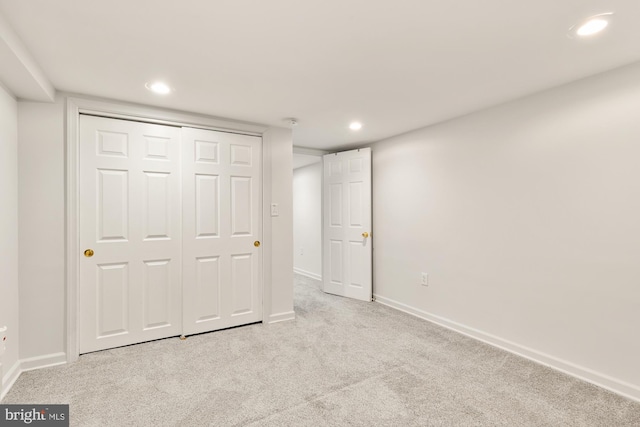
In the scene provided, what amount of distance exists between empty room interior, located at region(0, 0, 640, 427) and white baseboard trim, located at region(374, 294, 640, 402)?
0.01 meters

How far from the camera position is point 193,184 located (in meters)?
2.88

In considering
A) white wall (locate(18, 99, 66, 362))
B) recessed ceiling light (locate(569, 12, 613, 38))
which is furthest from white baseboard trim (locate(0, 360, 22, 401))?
recessed ceiling light (locate(569, 12, 613, 38))

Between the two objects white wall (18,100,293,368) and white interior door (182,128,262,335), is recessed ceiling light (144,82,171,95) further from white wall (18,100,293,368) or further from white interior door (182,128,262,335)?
white wall (18,100,293,368)

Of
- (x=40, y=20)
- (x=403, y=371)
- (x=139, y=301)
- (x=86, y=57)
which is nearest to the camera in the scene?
(x=40, y=20)

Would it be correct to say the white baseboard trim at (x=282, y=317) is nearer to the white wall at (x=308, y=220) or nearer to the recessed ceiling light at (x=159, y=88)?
the white wall at (x=308, y=220)

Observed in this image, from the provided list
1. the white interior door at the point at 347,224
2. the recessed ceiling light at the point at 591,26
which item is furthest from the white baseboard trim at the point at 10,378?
the recessed ceiling light at the point at 591,26

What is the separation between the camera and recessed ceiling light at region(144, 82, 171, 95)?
2236mm

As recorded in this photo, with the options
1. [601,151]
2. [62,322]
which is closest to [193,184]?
[62,322]

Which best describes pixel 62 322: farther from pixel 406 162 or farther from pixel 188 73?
pixel 406 162

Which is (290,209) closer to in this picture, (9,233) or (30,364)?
(9,233)

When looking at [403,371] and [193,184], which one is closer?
[403,371]

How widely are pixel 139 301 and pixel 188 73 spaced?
1.94 meters

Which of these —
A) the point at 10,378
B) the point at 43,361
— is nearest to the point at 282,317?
the point at 43,361

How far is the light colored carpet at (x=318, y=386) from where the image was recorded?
5.71 ft
